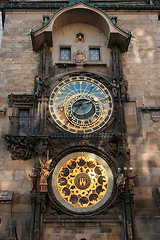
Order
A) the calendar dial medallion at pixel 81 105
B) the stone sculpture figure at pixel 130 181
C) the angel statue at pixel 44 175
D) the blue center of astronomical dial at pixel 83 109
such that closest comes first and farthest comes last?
1. the angel statue at pixel 44 175
2. the stone sculpture figure at pixel 130 181
3. the calendar dial medallion at pixel 81 105
4. the blue center of astronomical dial at pixel 83 109

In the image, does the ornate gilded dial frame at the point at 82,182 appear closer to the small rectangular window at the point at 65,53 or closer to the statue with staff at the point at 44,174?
the statue with staff at the point at 44,174

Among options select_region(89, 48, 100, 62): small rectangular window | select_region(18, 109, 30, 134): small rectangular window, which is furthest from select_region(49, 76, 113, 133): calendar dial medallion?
select_region(89, 48, 100, 62): small rectangular window

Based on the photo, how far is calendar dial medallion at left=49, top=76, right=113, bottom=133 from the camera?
12680mm

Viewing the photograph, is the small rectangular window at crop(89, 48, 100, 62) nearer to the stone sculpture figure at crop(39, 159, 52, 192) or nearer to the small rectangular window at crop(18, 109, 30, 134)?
the small rectangular window at crop(18, 109, 30, 134)

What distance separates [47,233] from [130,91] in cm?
650

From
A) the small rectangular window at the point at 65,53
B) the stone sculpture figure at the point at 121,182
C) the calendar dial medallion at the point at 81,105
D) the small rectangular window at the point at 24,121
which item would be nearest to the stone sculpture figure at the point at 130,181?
the stone sculpture figure at the point at 121,182

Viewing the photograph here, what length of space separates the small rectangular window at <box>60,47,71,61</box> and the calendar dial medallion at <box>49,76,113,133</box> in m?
1.23

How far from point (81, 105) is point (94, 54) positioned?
9.12ft

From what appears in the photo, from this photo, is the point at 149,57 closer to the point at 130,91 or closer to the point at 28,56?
the point at 130,91

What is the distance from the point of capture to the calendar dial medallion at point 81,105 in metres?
12.7

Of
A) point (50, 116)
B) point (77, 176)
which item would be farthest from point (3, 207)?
point (50, 116)

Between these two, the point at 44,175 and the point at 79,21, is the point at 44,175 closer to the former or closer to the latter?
the point at 44,175

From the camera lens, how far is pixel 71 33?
14.8m

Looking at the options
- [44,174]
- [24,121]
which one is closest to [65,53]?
[24,121]
